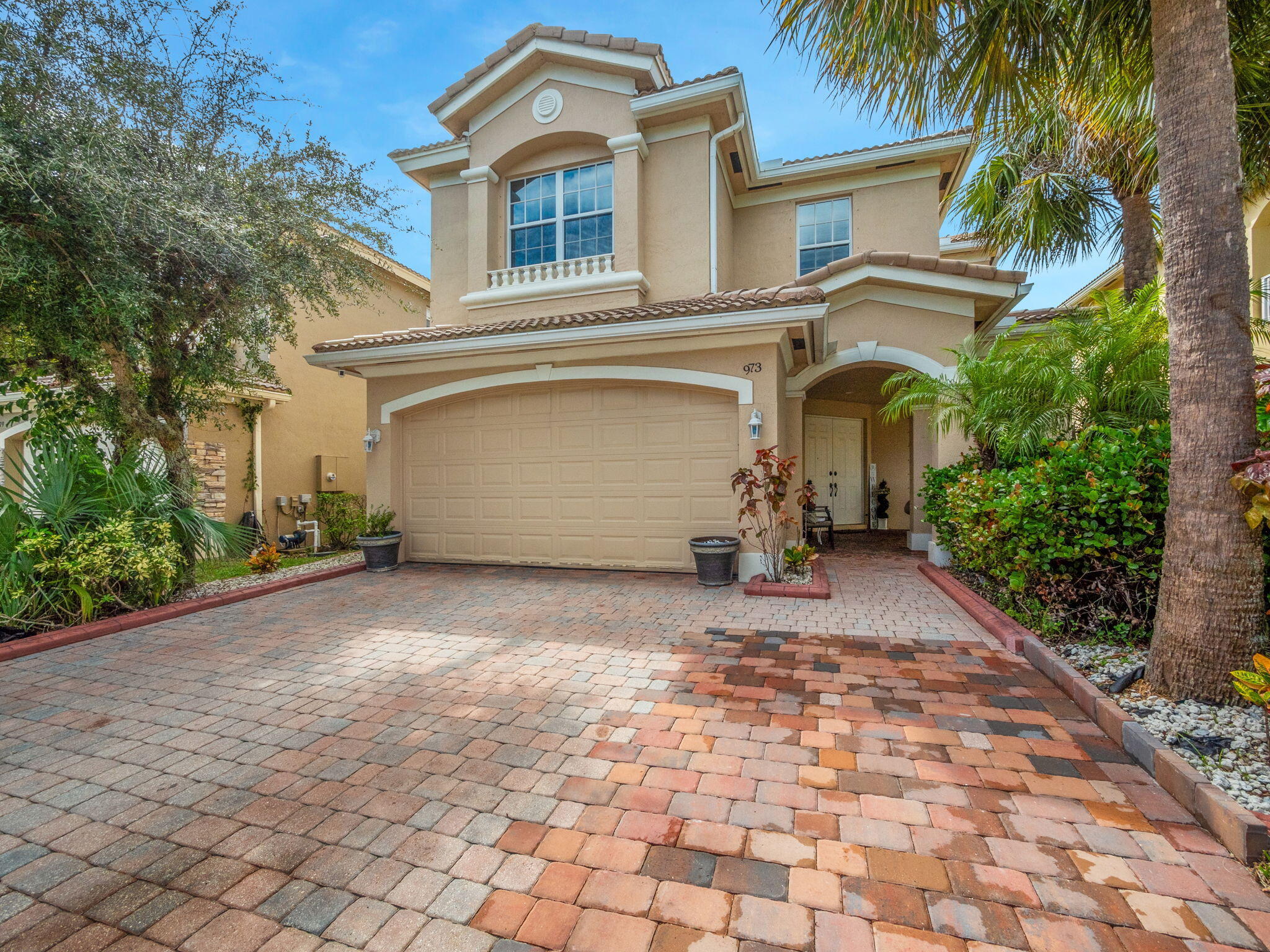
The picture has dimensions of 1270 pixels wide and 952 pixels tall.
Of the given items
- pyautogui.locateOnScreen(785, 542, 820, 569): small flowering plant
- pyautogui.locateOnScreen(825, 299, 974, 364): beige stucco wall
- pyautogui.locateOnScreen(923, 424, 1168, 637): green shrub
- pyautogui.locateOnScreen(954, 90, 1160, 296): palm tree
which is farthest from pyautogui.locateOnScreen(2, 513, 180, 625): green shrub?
pyautogui.locateOnScreen(954, 90, 1160, 296): palm tree

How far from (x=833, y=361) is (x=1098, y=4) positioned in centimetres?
603

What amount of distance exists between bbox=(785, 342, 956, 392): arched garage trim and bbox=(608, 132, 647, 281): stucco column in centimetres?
354

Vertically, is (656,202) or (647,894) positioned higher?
(656,202)

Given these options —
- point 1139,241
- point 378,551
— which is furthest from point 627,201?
point 1139,241

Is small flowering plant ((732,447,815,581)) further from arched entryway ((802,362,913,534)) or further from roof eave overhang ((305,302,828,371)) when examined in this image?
arched entryway ((802,362,913,534))

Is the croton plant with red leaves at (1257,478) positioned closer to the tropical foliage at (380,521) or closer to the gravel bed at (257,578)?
the gravel bed at (257,578)

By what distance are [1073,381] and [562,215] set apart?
8.52 metres

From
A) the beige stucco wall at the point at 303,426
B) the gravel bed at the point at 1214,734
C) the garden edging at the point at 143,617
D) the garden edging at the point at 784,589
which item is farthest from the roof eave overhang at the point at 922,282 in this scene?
the garden edging at the point at 143,617

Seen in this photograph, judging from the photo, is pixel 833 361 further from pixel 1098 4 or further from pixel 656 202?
pixel 1098 4

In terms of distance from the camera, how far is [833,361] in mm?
10094

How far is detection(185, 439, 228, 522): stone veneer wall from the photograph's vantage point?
1092cm

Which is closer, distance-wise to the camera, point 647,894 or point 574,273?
point 647,894

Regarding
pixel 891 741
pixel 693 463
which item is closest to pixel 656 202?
pixel 693 463

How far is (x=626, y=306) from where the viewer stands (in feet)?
32.6
